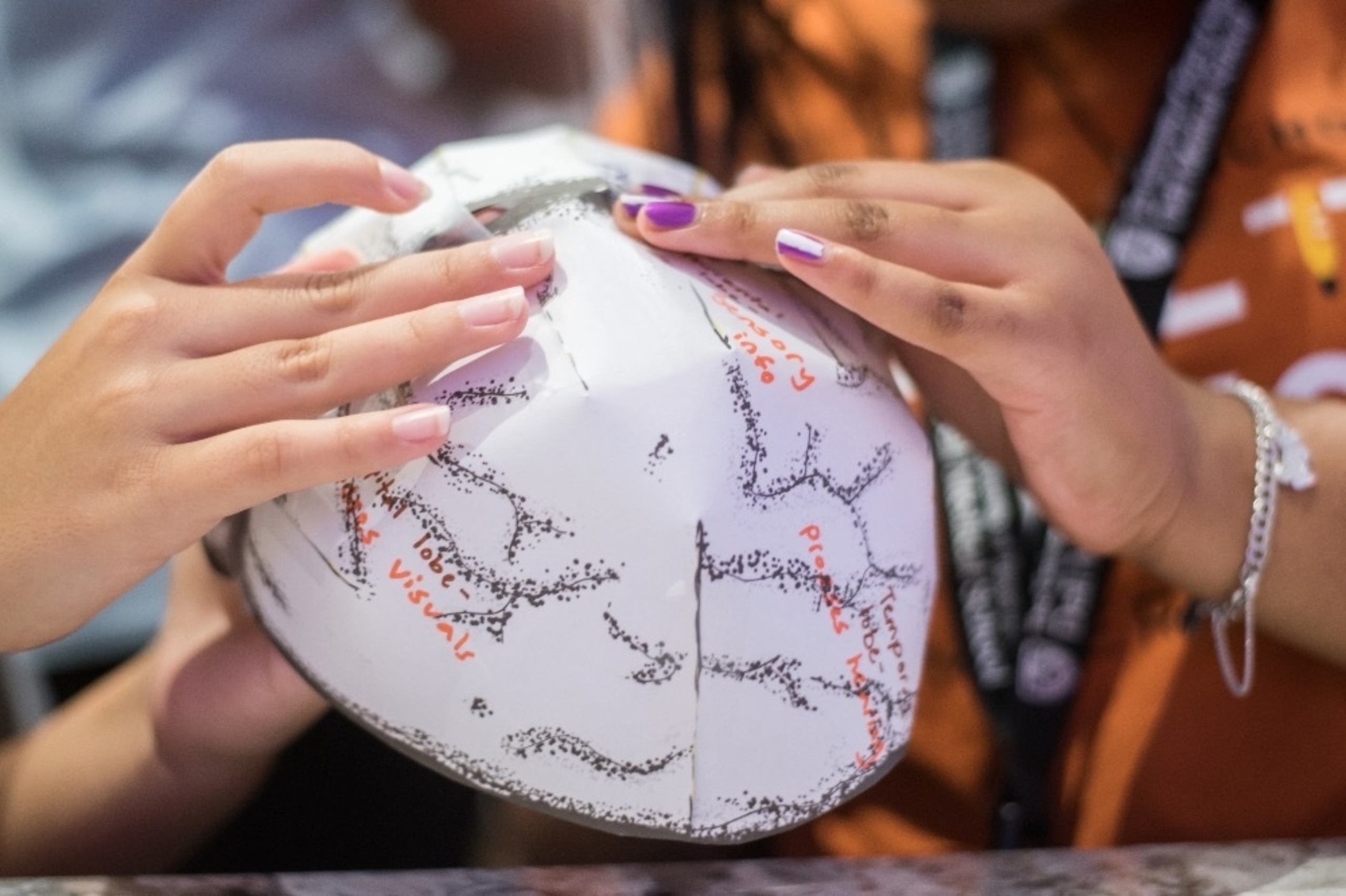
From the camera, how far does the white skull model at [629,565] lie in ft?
1.61

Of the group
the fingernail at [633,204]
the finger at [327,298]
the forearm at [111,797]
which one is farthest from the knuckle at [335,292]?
the forearm at [111,797]

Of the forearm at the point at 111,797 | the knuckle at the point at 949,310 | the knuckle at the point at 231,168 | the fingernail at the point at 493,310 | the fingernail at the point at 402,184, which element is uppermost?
the knuckle at the point at 231,168

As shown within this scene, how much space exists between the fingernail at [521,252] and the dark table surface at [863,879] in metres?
0.34

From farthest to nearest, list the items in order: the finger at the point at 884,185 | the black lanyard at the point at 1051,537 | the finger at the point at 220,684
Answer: the black lanyard at the point at 1051,537, the finger at the point at 220,684, the finger at the point at 884,185

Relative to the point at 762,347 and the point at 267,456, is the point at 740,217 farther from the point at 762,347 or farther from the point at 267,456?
the point at 267,456

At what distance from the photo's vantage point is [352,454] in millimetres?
498

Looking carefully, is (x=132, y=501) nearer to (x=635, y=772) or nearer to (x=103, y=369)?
(x=103, y=369)

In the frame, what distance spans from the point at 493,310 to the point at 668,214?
11 centimetres

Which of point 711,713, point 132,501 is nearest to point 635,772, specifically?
point 711,713

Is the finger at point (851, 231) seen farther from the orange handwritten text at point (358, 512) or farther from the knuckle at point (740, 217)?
the orange handwritten text at point (358, 512)

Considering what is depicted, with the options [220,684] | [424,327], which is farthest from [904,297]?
[220,684]

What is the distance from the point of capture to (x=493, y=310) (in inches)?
19.8

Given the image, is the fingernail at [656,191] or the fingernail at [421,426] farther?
the fingernail at [656,191]

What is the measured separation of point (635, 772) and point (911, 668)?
0.56 feet
